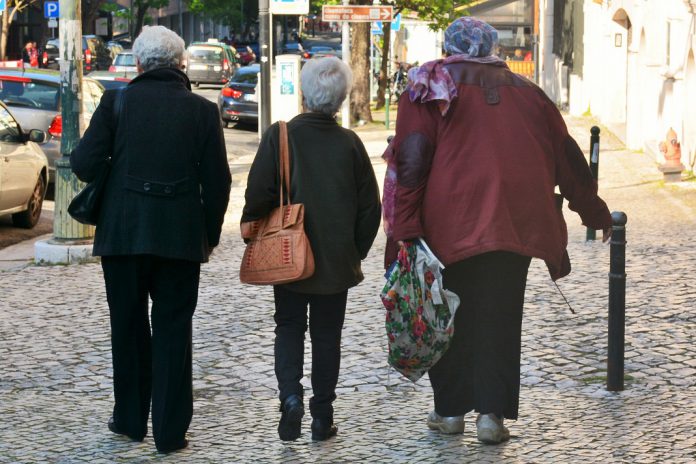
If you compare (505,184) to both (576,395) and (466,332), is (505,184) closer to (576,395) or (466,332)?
(466,332)

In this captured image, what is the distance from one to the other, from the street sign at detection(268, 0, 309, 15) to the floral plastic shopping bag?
16649 millimetres

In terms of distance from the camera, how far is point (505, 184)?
5770 mm

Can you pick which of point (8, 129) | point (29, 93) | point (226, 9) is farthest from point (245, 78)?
point (226, 9)

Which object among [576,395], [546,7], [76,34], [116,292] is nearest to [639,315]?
[576,395]

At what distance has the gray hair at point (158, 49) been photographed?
5.93m

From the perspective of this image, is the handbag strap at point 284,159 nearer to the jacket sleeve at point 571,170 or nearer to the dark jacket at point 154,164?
the dark jacket at point 154,164

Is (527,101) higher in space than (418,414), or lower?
higher

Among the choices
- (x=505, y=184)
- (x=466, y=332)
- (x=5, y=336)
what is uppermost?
(x=505, y=184)

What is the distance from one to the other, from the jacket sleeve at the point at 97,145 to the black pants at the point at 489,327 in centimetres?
151

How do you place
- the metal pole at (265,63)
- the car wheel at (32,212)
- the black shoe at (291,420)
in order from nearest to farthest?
the black shoe at (291,420) < the car wheel at (32,212) < the metal pole at (265,63)

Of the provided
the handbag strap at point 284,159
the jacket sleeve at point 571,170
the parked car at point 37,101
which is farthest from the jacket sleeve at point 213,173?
the parked car at point 37,101

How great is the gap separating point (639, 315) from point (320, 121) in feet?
12.4

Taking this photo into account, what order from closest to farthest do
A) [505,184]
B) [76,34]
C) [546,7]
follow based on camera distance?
1. [505,184]
2. [76,34]
3. [546,7]

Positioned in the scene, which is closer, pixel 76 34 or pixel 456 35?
pixel 456 35
